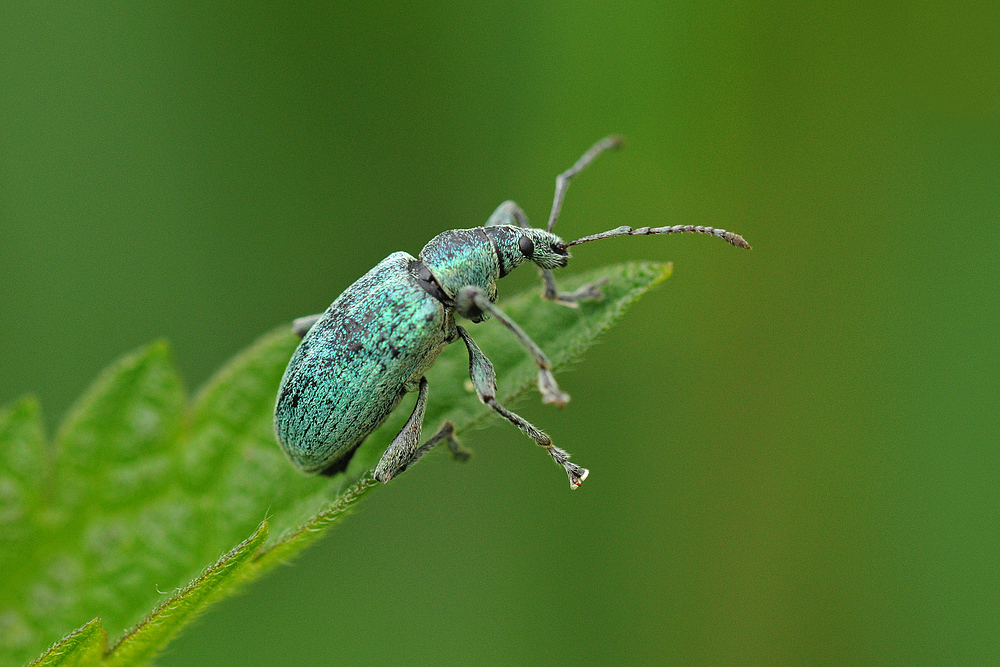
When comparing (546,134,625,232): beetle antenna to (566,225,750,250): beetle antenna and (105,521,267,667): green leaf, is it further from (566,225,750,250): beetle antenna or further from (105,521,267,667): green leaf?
(105,521,267,667): green leaf

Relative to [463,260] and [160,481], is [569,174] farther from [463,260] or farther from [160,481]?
[160,481]

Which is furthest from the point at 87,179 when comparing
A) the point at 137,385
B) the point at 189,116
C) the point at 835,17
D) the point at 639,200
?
the point at 835,17

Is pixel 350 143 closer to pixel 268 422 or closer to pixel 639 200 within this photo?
pixel 639 200

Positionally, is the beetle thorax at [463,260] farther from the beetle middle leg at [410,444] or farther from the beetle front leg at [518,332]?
the beetle middle leg at [410,444]

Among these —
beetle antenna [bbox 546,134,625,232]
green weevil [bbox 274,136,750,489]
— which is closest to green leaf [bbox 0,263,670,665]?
green weevil [bbox 274,136,750,489]

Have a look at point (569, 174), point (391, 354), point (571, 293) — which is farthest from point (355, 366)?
point (569, 174)
